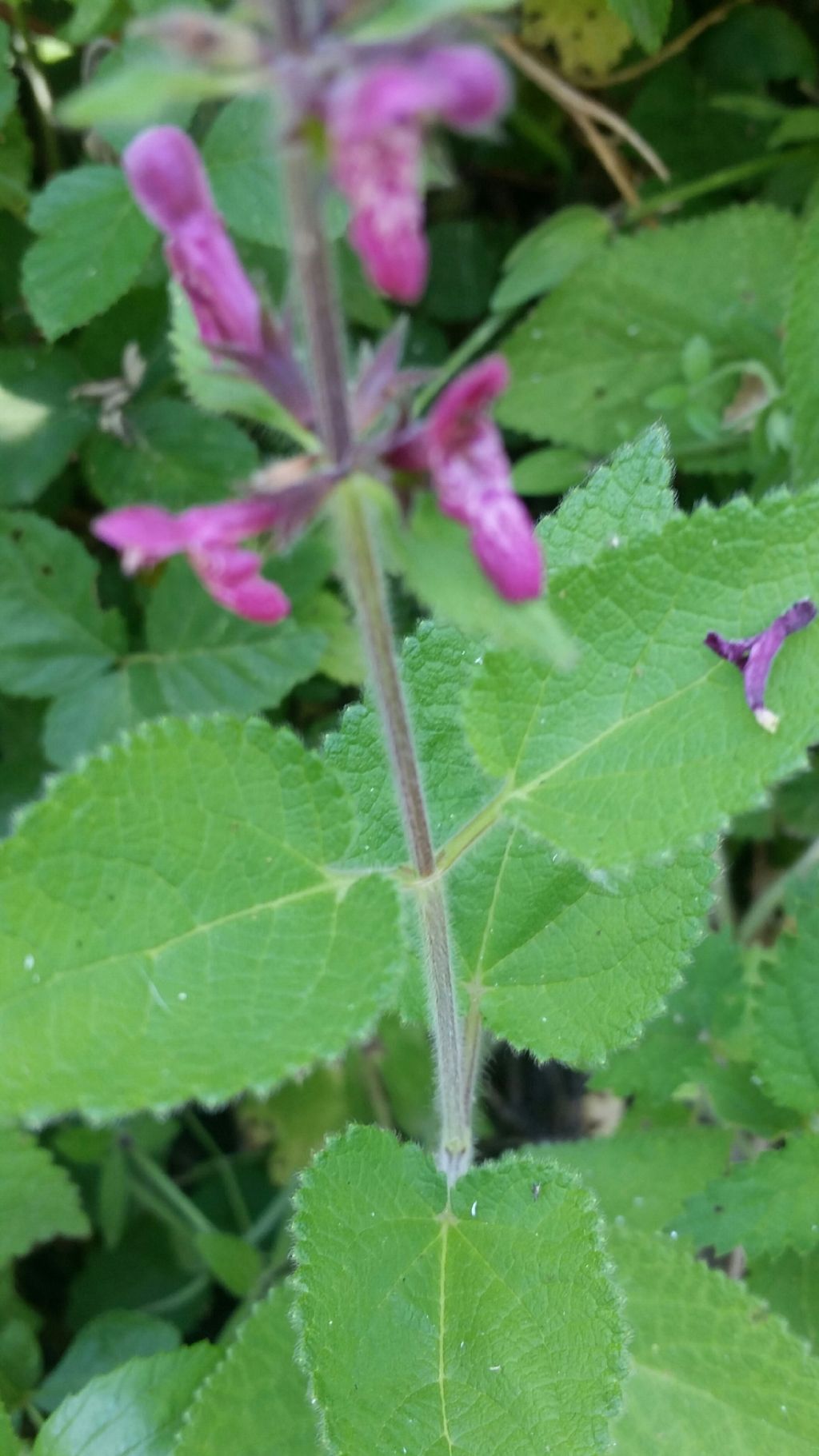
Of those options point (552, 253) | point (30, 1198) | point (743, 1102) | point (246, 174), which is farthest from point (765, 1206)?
point (552, 253)

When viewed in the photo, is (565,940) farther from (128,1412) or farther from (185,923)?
(128,1412)

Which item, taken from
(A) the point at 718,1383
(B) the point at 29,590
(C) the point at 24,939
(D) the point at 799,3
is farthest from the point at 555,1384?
(D) the point at 799,3

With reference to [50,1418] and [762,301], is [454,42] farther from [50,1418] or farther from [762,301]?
[762,301]

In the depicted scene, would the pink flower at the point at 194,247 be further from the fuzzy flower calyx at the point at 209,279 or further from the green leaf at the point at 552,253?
the green leaf at the point at 552,253

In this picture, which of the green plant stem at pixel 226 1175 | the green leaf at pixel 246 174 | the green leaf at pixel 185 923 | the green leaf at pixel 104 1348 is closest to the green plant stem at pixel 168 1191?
the green plant stem at pixel 226 1175

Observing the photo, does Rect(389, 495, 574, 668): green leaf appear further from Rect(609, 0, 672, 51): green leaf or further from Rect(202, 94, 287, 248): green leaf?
Rect(609, 0, 672, 51): green leaf
